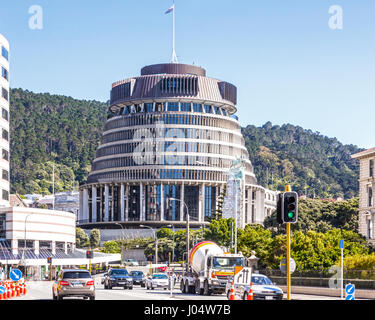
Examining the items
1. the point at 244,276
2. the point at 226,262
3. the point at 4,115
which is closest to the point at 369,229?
the point at 226,262

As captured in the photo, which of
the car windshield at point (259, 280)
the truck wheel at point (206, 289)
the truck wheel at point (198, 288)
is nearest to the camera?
the car windshield at point (259, 280)

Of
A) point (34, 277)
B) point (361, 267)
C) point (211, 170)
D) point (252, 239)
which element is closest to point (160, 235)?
point (211, 170)

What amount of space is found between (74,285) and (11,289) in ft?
29.8

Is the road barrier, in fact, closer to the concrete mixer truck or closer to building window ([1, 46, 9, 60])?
the concrete mixer truck

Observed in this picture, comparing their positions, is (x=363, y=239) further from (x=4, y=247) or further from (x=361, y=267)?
(x=4, y=247)

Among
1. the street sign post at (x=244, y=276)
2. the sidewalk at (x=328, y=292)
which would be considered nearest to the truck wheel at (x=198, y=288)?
the sidewalk at (x=328, y=292)

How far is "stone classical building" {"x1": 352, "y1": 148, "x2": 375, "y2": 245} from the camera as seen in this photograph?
325ft

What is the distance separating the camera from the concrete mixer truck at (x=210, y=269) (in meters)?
56.9

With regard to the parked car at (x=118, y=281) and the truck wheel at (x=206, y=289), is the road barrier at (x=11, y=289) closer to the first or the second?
the parked car at (x=118, y=281)

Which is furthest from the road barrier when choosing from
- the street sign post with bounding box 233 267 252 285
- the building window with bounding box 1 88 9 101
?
the building window with bounding box 1 88 9 101

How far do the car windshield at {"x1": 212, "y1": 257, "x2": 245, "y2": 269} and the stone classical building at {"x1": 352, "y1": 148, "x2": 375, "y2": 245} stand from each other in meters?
44.5

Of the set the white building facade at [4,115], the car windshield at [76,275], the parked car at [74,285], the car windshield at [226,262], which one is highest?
the white building facade at [4,115]
